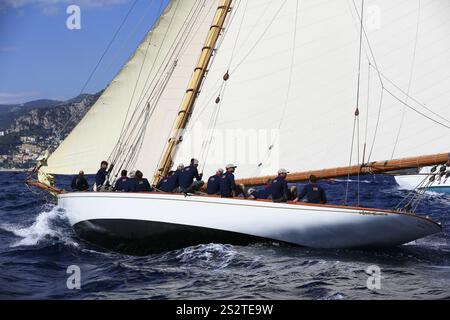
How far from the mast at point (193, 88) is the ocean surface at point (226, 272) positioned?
3748mm

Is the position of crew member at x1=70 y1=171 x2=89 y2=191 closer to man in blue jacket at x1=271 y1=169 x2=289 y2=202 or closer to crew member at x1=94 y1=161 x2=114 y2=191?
crew member at x1=94 y1=161 x2=114 y2=191

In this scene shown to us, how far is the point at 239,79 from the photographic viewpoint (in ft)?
72.9

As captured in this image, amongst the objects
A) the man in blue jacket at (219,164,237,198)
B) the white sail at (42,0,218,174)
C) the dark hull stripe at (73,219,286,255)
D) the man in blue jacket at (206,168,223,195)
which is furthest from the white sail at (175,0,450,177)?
the dark hull stripe at (73,219,286,255)

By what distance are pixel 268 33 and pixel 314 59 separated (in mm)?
1756

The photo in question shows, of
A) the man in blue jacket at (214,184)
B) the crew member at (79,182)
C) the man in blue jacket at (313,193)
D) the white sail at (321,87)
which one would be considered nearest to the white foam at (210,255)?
the man in blue jacket at (214,184)

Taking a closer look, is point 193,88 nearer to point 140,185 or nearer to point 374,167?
point 140,185

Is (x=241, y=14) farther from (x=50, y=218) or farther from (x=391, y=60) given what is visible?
(x=50, y=218)

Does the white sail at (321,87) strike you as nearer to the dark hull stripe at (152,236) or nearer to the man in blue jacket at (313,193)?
the man in blue jacket at (313,193)

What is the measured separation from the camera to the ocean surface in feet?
47.9

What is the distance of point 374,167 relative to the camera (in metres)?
19.9

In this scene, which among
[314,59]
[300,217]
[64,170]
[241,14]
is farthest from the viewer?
[64,170]

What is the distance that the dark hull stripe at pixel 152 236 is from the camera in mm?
19141
